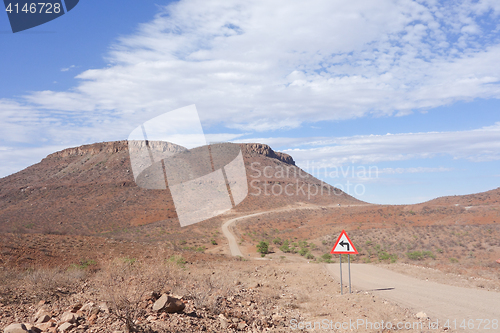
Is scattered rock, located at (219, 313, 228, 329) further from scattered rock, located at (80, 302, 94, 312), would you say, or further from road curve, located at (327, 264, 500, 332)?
road curve, located at (327, 264, 500, 332)

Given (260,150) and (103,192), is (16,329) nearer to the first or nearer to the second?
(103,192)

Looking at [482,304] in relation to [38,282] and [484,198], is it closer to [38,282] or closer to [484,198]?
[38,282]

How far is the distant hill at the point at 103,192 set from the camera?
56.7 m

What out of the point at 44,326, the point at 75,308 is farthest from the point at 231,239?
the point at 44,326

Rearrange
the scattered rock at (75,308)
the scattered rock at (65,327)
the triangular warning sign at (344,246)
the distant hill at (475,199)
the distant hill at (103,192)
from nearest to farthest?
the scattered rock at (65,327) < the scattered rock at (75,308) < the triangular warning sign at (344,246) < the distant hill at (475,199) < the distant hill at (103,192)

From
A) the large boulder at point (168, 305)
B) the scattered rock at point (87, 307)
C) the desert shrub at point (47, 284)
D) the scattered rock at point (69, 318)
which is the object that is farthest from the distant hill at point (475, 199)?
the scattered rock at point (69, 318)

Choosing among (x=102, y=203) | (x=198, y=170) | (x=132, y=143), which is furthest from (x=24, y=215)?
(x=198, y=170)

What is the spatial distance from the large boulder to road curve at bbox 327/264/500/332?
5806 millimetres

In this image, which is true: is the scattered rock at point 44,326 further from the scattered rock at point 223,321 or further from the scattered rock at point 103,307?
the scattered rock at point 223,321

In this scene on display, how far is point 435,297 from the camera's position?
9.66 metres

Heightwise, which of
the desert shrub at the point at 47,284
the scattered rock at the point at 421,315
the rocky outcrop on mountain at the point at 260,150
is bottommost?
the scattered rock at the point at 421,315

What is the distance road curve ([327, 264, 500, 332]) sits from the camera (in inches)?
306

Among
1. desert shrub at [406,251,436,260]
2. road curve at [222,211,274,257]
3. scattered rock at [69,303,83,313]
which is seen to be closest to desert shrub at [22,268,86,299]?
scattered rock at [69,303,83,313]

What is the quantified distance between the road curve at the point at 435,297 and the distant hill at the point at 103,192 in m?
38.1
